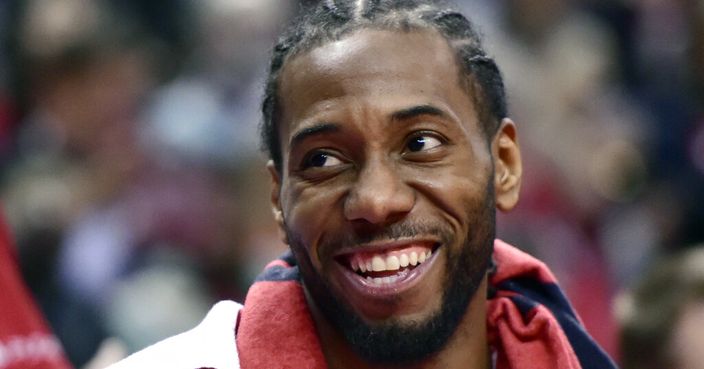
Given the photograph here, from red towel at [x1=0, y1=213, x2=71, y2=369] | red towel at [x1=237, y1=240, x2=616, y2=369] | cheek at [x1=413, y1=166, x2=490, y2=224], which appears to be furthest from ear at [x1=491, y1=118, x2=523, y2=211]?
red towel at [x1=0, y1=213, x2=71, y2=369]

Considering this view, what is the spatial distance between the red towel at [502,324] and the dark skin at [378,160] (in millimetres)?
68

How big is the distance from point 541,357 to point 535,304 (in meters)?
0.16

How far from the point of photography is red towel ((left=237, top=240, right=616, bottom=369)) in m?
2.58

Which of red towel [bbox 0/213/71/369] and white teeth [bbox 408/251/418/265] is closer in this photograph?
white teeth [bbox 408/251/418/265]

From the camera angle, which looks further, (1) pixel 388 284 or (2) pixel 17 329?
(2) pixel 17 329

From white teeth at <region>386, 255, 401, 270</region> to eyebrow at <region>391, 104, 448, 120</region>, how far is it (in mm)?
250

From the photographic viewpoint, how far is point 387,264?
98.7 inches

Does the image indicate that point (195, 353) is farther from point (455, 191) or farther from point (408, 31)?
point (408, 31)

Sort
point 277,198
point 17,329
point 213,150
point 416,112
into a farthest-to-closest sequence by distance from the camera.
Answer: point 213,150
point 17,329
point 277,198
point 416,112

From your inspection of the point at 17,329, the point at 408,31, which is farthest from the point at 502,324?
the point at 17,329

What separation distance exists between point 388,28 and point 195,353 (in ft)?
2.26

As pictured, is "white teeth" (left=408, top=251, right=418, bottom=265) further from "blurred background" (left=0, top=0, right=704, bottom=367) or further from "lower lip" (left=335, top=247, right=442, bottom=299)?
"blurred background" (left=0, top=0, right=704, bottom=367)

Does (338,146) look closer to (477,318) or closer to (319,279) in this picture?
(319,279)

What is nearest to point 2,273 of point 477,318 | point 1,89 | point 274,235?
point 477,318
